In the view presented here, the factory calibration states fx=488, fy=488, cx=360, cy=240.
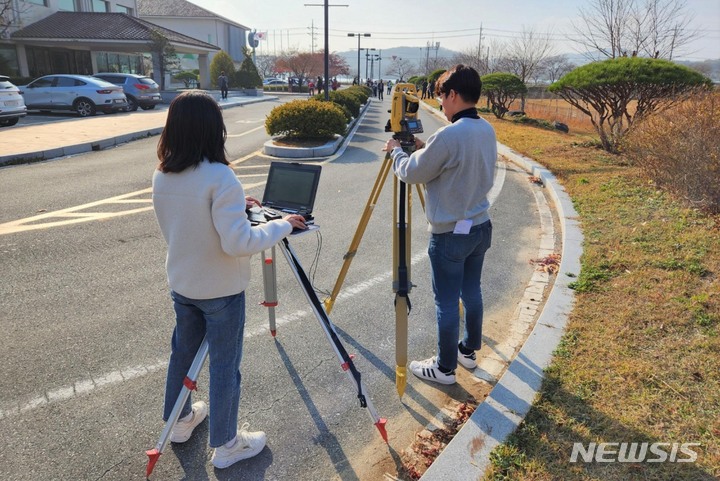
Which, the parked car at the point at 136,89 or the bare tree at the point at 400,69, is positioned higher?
the bare tree at the point at 400,69

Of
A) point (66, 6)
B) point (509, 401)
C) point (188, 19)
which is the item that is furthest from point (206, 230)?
point (188, 19)

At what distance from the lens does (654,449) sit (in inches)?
95.2

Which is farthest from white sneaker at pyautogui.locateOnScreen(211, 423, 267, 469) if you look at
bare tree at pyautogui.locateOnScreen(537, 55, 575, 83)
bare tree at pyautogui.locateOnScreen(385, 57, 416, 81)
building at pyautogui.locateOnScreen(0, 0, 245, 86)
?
bare tree at pyautogui.locateOnScreen(385, 57, 416, 81)

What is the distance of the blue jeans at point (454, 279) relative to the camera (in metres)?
2.84

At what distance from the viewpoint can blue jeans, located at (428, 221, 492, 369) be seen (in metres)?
2.84

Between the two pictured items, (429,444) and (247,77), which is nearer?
(429,444)

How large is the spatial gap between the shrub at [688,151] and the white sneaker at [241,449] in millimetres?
5886

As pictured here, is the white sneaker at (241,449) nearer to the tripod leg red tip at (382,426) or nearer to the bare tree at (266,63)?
the tripod leg red tip at (382,426)

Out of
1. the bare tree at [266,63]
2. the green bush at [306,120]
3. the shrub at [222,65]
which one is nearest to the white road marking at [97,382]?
the green bush at [306,120]

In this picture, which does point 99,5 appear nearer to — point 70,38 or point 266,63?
point 70,38

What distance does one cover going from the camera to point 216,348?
2270mm

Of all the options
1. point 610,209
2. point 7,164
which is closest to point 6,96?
point 7,164

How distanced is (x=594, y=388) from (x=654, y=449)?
1.66 ft

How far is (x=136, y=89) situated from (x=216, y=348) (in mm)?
21448
